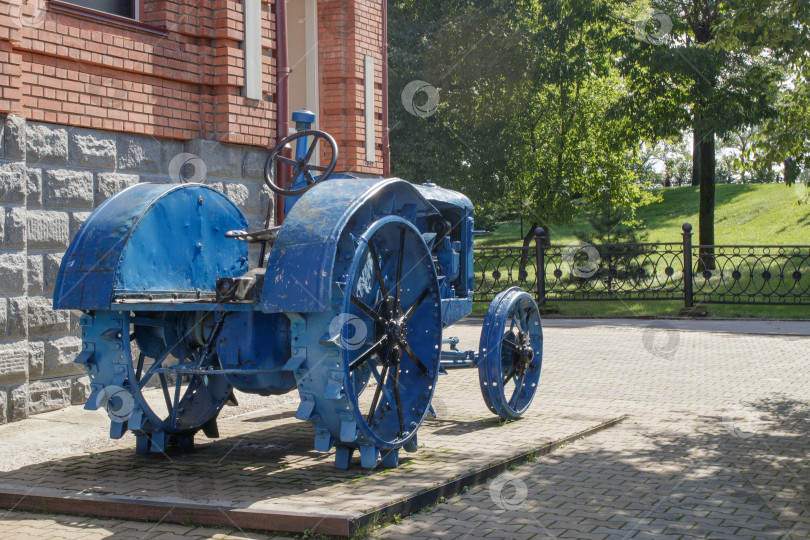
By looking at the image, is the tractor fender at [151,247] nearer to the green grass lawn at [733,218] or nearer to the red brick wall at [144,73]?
the red brick wall at [144,73]

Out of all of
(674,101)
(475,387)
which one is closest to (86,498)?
(475,387)

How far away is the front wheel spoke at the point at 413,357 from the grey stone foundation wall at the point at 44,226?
3450mm

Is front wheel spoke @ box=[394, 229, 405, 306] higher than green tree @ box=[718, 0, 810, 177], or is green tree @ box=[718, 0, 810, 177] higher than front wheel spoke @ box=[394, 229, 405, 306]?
green tree @ box=[718, 0, 810, 177]

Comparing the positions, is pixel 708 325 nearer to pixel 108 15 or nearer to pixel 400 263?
pixel 400 263

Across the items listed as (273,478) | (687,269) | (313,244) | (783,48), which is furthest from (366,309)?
(687,269)

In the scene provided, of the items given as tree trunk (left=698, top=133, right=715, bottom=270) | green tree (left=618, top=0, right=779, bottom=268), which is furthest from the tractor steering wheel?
tree trunk (left=698, top=133, right=715, bottom=270)

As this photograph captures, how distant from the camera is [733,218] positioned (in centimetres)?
3834

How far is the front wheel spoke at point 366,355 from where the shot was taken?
202 inches

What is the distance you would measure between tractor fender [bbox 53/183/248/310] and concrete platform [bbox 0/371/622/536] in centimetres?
111

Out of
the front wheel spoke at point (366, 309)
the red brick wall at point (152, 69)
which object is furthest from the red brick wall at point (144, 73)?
the front wheel spoke at point (366, 309)

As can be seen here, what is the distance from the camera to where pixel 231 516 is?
4.37 metres

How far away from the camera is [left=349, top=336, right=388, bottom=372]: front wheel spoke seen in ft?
16.8

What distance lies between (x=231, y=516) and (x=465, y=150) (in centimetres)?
2608

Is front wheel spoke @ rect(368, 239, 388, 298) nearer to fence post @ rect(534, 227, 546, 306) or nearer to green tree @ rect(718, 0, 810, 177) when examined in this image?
green tree @ rect(718, 0, 810, 177)
